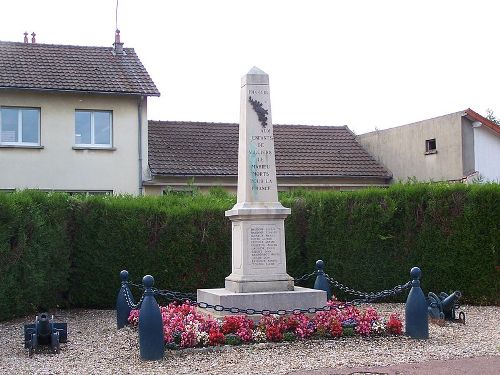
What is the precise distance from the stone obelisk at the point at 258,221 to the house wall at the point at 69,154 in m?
12.7

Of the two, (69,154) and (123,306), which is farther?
(69,154)

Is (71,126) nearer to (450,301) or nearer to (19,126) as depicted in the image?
(19,126)

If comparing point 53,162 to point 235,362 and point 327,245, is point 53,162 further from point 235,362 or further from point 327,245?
point 235,362

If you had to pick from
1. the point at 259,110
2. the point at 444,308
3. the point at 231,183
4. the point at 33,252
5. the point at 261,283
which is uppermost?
the point at 259,110

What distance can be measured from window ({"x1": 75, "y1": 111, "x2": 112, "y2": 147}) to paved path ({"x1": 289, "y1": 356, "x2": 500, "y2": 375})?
17.6 m

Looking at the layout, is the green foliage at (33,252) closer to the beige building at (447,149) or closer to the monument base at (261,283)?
the monument base at (261,283)

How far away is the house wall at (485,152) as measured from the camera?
25.7m

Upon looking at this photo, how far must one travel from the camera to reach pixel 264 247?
12.4 metres

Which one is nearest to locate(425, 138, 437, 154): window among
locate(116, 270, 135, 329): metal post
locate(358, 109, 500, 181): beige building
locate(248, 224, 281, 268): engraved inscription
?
locate(358, 109, 500, 181): beige building

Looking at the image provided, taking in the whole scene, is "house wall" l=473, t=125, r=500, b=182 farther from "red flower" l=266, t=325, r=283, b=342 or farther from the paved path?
the paved path

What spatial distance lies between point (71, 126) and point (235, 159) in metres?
6.22

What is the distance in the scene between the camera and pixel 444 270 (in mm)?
16422

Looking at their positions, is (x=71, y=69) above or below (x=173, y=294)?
above

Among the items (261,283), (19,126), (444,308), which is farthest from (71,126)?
(444,308)
